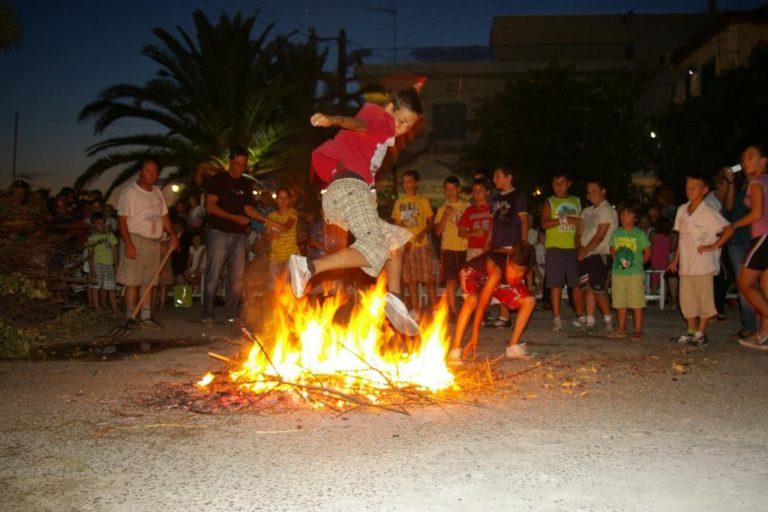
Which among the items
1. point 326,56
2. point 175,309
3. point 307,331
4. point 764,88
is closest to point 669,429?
point 307,331

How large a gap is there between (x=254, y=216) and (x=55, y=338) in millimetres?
2749

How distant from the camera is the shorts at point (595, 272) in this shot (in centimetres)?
897

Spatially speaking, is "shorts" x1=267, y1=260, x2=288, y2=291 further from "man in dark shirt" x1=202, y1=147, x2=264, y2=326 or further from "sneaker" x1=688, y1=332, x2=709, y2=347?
"sneaker" x1=688, y1=332, x2=709, y2=347

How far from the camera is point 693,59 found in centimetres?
2945

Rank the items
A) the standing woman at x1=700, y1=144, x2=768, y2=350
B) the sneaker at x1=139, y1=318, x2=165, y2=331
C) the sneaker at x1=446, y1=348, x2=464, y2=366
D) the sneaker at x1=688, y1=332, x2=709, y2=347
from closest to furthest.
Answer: the sneaker at x1=446, y1=348, x2=464, y2=366, the standing woman at x1=700, y1=144, x2=768, y2=350, the sneaker at x1=688, y1=332, x2=709, y2=347, the sneaker at x1=139, y1=318, x2=165, y2=331

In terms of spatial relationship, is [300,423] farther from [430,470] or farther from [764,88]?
[764,88]

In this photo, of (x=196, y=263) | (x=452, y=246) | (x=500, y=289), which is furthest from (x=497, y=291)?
(x=196, y=263)

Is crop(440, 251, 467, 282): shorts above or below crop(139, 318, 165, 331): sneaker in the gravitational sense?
above

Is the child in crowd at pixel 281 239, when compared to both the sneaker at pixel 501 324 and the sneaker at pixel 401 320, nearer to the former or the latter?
the sneaker at pixel 501 324

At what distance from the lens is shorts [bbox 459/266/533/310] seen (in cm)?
689

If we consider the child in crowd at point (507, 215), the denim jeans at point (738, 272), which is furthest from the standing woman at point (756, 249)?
the child in crowd at point (507, 215)

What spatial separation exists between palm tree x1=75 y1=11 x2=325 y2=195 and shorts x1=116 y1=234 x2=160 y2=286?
34.8ft

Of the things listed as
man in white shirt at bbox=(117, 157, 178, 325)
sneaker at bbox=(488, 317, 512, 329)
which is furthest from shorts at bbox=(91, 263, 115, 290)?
sneaker at bbox=(488, 317, 512, 329)

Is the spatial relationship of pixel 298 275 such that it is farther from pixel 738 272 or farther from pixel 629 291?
pixel 738 272
